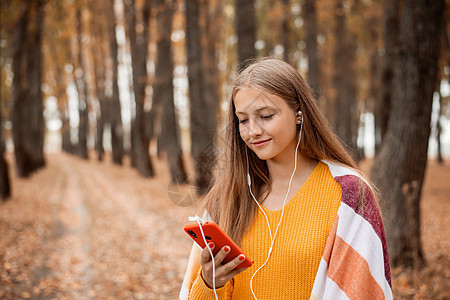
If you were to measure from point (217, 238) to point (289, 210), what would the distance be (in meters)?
0.44

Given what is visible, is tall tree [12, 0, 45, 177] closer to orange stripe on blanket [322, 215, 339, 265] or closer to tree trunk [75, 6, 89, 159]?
tree trunk [75, 6, 89, 159]

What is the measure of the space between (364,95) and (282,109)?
30241mm

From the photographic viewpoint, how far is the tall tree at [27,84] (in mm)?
13719

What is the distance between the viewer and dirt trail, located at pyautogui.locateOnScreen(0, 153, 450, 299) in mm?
5617

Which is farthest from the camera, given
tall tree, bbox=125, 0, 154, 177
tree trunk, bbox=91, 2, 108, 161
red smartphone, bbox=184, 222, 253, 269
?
tree trunk, bbox=91, 2, 108, 161

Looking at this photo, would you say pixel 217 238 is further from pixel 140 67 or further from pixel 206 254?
pixel 140 67

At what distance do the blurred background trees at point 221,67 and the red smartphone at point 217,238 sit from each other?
405mm

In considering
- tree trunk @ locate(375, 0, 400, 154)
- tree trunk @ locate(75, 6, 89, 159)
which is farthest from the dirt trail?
tree trunk @ locate(75, 6, 89, 159)

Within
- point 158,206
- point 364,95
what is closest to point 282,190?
point 158,206

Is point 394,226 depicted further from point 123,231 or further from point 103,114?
point 103,114

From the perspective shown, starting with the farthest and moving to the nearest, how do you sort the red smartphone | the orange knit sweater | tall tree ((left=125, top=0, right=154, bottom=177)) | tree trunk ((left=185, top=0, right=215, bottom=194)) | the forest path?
tall tree ((left=125, top=0, right=154, bottom=177)) → tree trunk ((left=185, top=0, right=215, bottom=194)) → the forest path → the orange knit sweater → the red smartphone

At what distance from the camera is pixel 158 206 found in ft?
39.2

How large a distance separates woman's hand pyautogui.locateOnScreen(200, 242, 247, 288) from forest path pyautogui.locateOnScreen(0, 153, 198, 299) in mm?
1942

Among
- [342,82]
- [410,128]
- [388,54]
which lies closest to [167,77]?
[342,82]
